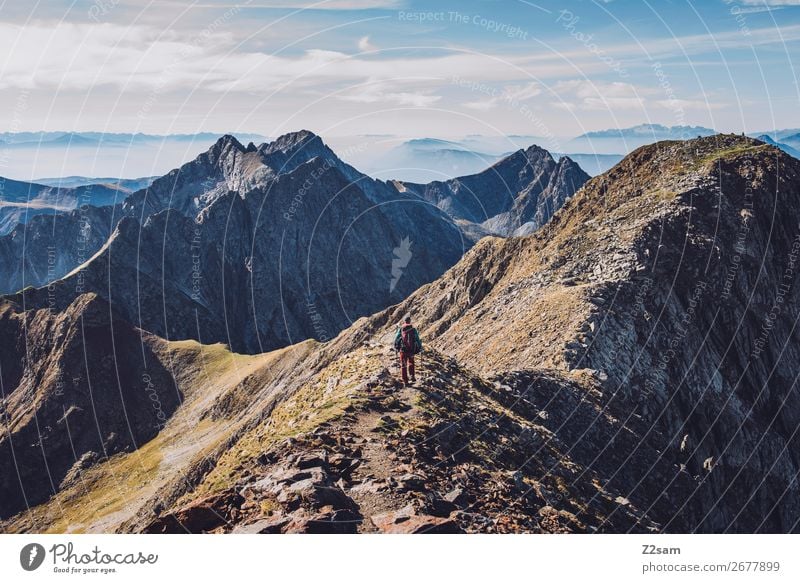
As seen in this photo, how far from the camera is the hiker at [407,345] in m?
43.4

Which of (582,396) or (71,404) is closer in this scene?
(582,396)

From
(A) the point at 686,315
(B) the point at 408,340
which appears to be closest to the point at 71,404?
(A) the point at 686,315

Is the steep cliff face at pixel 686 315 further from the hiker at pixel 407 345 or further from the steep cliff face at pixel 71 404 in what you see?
the steep cliff face at pixel 71 404

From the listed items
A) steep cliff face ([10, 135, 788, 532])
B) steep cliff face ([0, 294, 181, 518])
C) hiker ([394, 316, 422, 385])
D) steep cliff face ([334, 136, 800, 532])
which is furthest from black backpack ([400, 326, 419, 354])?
steep cliff face ([0, 294, 181, 518])

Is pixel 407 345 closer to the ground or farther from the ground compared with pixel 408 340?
closer to the ground

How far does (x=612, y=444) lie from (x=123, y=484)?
119788 millimetres

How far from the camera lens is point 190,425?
6521 inches

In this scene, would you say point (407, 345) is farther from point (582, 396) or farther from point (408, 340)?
point (582, 396)

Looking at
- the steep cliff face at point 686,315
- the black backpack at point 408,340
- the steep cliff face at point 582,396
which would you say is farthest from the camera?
the steep cliff face at point 686,315

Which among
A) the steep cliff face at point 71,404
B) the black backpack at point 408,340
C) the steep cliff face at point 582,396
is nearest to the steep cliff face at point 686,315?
the steep cliff face at point 582,396

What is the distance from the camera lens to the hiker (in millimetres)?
43438

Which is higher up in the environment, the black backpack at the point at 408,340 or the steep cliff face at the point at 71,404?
the black backpack at the point at 408,340

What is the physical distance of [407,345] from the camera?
44094mm

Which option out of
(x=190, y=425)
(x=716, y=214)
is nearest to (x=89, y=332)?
(x=190, y=425)
